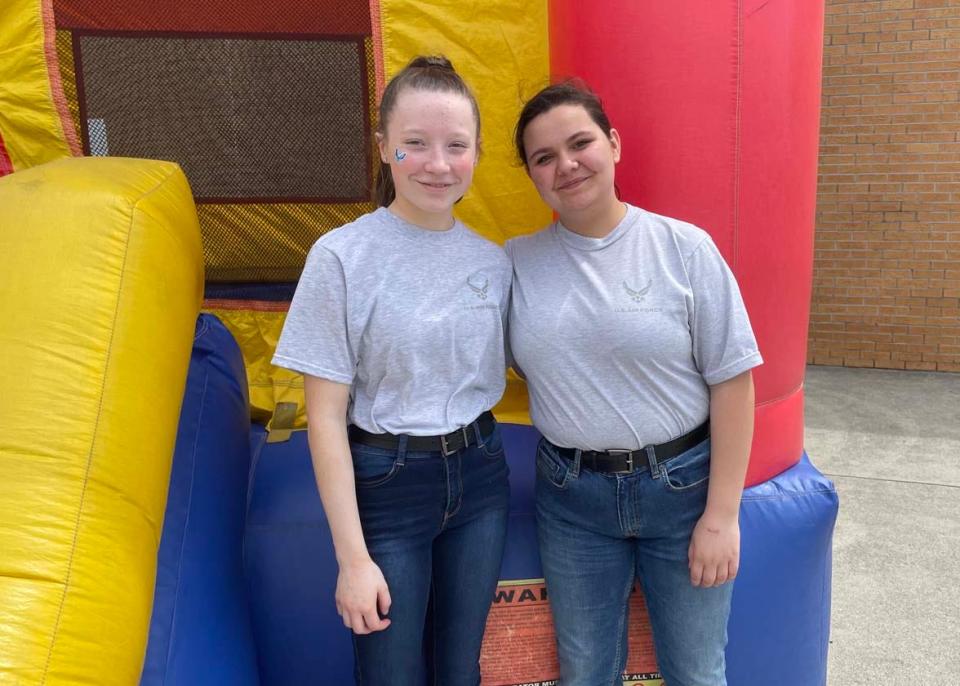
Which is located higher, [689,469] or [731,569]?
[689,469]

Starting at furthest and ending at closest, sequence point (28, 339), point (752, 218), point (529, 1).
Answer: point (529, 1) → point (752, 218) → point (28, 339)

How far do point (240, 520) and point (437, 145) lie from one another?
99 cm

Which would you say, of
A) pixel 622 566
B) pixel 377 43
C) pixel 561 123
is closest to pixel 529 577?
pixel 622 566

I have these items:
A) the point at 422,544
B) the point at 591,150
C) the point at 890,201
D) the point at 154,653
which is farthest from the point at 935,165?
the point at 154,653

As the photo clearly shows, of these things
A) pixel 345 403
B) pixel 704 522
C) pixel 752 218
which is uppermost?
pixel 752 218

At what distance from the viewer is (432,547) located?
1397 millimetres

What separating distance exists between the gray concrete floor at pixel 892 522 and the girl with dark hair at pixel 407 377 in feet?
5.17

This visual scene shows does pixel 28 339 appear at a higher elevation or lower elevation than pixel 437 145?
lower

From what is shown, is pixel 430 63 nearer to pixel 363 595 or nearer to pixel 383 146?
pixel 383 146

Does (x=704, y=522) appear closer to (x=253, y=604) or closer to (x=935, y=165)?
(x=253, y=604)

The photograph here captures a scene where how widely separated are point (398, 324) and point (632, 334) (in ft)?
1.33

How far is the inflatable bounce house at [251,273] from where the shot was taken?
4.06 feet

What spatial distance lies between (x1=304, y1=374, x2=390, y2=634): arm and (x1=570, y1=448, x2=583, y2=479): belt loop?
0.39m

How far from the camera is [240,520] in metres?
1.76
